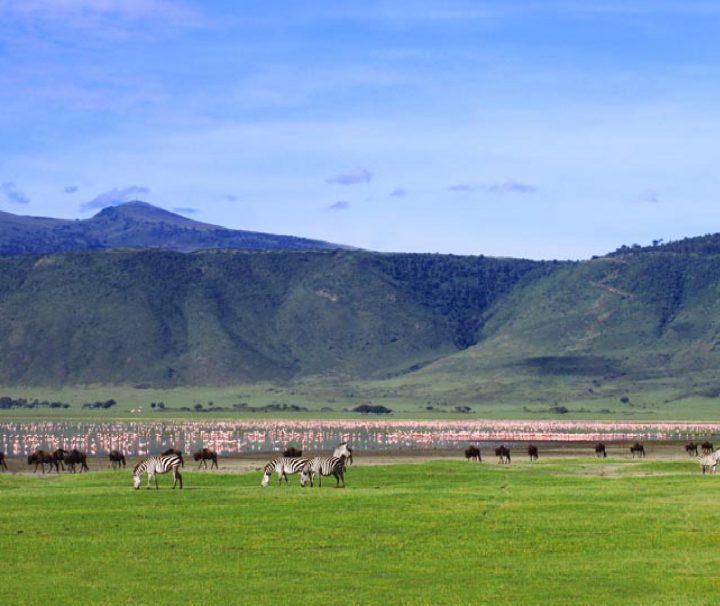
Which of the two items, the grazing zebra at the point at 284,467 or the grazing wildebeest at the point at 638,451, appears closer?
the grazing zebra at the point at 284,467

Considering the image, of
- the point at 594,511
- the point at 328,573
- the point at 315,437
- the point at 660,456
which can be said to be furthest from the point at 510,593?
the point at 315,437

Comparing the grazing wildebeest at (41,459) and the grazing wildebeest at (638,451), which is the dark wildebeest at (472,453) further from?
the grazing wildebeest at (41,459)

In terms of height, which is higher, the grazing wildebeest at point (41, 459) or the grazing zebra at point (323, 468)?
the grazing zebra at point (323, 468)

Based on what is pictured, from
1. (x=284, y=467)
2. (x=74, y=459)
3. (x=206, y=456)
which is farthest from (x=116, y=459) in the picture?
(x=284, y=467)

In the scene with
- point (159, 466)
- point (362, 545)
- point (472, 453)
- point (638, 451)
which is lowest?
point (638, 451)

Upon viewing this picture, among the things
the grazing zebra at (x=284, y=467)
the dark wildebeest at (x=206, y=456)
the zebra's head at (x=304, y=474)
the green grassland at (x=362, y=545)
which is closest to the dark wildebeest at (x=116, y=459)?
the dark wildebeest at (x=206, y=456)

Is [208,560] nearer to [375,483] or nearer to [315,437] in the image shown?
[375,483]

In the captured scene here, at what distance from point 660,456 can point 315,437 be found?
3465 centimetres

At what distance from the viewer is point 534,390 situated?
197 m

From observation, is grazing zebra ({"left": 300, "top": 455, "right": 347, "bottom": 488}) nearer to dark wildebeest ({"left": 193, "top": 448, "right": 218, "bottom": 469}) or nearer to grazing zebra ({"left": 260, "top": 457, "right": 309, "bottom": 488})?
grazing zebra ({"left": 260, "top": 457, "right": 309, "bottom": 488})

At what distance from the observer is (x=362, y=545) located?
27.7 meters

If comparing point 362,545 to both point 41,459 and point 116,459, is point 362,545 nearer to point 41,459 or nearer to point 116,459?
point 41,459

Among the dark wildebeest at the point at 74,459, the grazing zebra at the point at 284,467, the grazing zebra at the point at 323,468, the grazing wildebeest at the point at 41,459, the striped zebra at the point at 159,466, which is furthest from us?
the grazing wildebeest at the point at 41,459

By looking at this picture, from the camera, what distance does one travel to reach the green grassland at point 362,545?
2253cm
